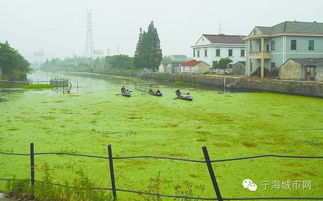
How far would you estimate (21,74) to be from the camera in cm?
5066

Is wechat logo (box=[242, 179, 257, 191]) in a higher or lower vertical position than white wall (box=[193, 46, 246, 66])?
lower

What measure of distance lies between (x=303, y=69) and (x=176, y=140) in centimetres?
1927

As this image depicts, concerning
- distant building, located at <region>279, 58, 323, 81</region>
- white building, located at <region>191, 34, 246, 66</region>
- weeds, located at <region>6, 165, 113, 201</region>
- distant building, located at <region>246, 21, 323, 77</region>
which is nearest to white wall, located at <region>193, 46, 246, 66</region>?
white building, located at <region>191, 34, 246, 66</region>

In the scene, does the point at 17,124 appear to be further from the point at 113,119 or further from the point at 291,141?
the point at 291,141

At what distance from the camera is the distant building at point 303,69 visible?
87.0ft

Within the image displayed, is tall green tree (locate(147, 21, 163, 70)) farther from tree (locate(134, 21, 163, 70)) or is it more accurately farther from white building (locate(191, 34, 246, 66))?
white building (locate(191, 34, 246, 66))

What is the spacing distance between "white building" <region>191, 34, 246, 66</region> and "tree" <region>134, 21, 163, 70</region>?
823 centimetres

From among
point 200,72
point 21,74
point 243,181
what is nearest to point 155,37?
point 200,72

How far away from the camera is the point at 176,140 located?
1221cm

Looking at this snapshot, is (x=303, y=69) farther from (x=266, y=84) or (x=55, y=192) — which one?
(x=55, y=192)

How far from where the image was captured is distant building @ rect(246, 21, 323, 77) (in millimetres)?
32219

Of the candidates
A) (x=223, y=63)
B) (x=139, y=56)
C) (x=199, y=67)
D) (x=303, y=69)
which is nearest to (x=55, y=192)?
(x=303, y=69)

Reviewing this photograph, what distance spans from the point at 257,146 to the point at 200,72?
1435 inches

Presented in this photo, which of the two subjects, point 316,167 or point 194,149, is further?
point 194,149
